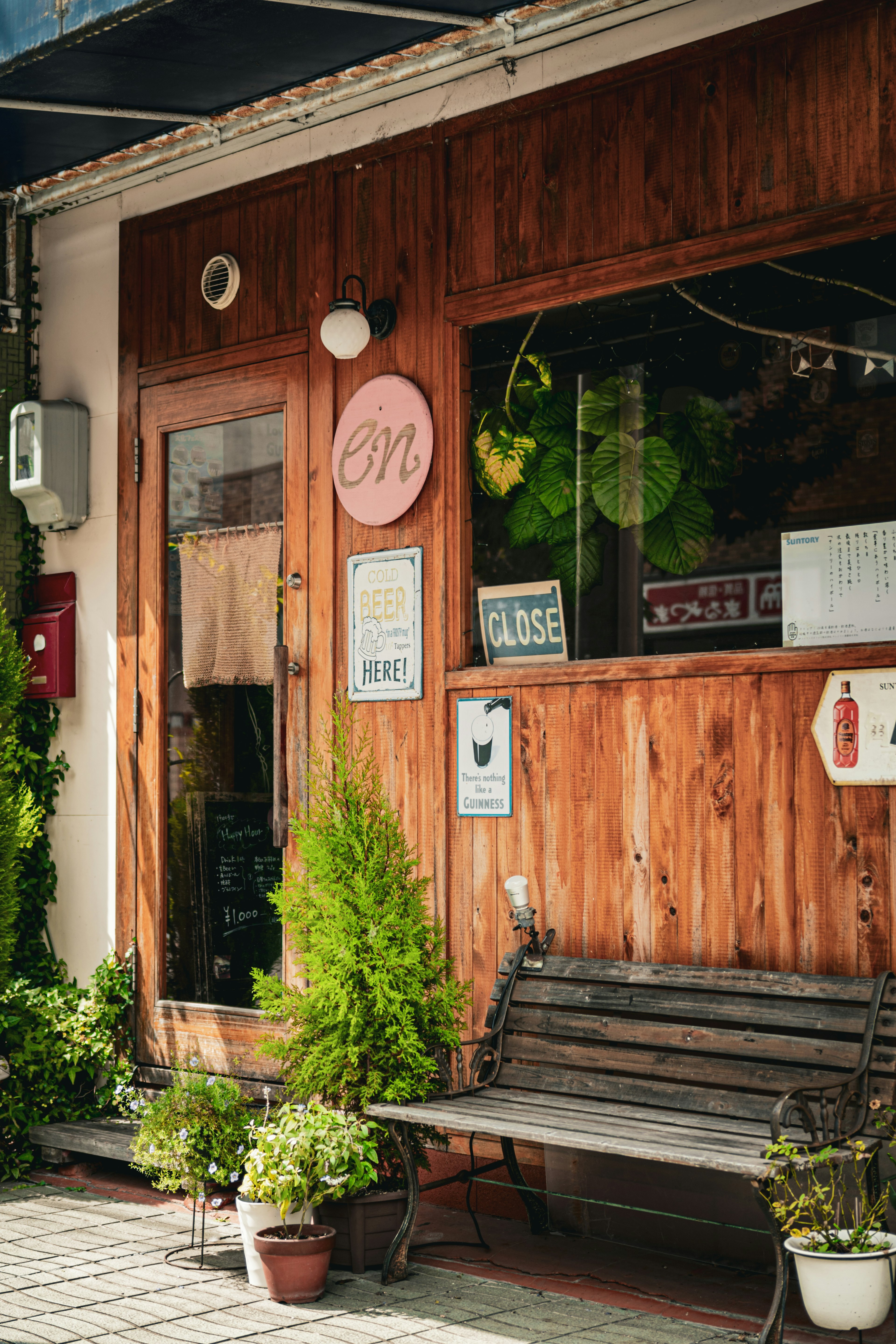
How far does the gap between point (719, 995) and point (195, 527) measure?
338 centimetres

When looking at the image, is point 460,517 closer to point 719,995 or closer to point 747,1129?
point 719,995

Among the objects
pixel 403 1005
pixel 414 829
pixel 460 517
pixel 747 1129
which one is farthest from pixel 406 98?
pixel 747 1129

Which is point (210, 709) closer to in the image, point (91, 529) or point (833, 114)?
point (91, 529)

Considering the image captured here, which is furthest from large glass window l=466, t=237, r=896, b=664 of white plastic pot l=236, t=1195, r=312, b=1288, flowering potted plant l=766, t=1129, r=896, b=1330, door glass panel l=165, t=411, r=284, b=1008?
white plastic pot l=236, t=1195, r=312, b=1288

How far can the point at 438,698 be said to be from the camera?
5.71 m

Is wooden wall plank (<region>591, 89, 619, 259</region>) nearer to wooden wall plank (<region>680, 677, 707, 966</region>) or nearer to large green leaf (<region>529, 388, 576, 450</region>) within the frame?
large green leaf (<region>529, 388, 576, 450</region>)

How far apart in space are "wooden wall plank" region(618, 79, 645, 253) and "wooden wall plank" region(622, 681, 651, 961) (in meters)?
1.58

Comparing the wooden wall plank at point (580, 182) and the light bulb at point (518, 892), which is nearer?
the light bulb at point (518, 892)

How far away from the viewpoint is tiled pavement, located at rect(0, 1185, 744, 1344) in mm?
4113

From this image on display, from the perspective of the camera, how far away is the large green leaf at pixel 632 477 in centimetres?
530

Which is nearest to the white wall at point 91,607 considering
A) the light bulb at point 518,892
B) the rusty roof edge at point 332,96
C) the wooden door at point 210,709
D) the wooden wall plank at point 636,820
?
the wooden door at point 210,709

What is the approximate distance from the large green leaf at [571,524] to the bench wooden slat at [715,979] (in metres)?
1.54

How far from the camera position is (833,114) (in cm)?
472

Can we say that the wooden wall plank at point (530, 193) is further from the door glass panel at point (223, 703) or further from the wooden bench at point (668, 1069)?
the wooden bench at point (668, 1069)
